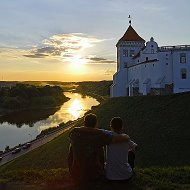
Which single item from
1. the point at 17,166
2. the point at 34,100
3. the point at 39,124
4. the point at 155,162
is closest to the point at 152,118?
the point at 155,162

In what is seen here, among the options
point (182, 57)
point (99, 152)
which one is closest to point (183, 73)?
point (182, 57)

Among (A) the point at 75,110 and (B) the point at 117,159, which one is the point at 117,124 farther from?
(A) the point at 75,110

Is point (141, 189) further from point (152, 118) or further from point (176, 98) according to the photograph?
point (176, 98)

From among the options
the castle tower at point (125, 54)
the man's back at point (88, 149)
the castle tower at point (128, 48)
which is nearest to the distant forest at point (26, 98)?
the castle tower at point (125, 54)

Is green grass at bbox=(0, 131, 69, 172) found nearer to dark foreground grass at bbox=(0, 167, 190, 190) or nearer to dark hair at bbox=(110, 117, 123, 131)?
dark foreground grass at bbox=(0, 167, 190, 190)

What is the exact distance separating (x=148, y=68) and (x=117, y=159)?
35.8 metres

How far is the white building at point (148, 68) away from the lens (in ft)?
125

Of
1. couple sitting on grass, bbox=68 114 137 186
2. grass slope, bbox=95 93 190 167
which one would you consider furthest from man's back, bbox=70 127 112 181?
grass slope, bbox=95 93 190 167

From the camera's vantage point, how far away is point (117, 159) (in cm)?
711

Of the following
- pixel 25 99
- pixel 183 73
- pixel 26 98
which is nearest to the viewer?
pixel 183 73

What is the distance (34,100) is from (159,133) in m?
86.4

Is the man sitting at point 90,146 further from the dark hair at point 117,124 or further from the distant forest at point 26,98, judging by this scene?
the distant forest at point 26,98

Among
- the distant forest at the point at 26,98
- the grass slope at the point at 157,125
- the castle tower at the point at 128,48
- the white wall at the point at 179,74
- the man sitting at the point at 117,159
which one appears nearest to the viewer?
the man sitting at the point at 117,159

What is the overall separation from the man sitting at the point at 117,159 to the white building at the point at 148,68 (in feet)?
105
